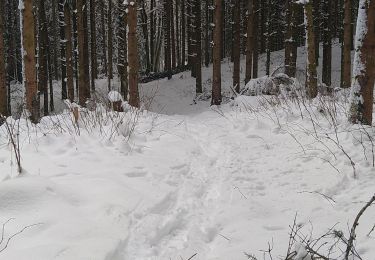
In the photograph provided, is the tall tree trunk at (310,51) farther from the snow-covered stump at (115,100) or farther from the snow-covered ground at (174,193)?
the snow-covered stump at (115,100)

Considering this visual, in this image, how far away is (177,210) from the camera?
3.33 metres

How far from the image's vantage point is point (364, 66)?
4.63m

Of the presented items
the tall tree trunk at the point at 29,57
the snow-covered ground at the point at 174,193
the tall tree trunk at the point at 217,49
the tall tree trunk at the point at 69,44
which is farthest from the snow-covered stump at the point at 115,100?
the tall tree trunk at the point at 69,44

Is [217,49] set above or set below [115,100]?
above

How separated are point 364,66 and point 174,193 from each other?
9.11 ft

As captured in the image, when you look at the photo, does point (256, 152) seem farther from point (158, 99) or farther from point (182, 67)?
point (182, 67)

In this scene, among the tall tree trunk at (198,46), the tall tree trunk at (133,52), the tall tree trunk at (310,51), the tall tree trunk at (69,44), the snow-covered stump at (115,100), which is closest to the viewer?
Result: the snow-covered stump at (115,100)

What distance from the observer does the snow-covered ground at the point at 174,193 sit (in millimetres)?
2592

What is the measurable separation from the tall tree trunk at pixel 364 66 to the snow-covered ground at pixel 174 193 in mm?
273

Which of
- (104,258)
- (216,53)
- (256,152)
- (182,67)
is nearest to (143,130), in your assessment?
(256,152)

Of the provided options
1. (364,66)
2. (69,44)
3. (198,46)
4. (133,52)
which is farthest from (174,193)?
(198,46)

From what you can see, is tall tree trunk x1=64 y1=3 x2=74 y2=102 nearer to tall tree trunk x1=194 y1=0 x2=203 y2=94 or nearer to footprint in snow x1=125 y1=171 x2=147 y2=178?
tall tree trunk x1=194 y1=0 x2=203 y2=94

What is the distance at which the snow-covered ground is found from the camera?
2.59 m

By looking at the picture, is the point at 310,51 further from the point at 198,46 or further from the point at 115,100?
the point at 198,46
